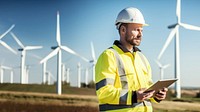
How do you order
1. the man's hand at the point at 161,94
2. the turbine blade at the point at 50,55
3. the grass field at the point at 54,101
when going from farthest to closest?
the turbine blade at the point at 50,55, the grass field at the point at 54,101, the man's hand at the point at 161,94

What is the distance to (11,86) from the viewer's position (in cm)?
2969

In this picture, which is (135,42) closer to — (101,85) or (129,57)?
(129,57)

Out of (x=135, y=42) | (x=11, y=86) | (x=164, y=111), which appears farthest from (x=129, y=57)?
(x=11, y=86)

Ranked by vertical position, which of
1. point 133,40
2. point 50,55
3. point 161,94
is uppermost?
point 50,55

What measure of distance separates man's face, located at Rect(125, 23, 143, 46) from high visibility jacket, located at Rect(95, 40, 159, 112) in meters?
0.06

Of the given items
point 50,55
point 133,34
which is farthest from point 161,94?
point 50,55

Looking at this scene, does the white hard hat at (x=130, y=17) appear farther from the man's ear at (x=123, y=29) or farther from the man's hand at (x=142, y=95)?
the man's hand at (x=142, y=95)

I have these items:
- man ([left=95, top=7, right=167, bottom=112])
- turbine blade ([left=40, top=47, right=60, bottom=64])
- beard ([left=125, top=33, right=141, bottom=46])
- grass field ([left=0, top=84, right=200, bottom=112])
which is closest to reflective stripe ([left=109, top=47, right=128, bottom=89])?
man ([left=95, top=7, right=167, bottom=112])

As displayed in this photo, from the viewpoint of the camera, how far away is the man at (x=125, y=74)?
195 cm

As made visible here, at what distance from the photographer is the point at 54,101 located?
19.8 m

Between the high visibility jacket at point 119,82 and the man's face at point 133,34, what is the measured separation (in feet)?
0.21

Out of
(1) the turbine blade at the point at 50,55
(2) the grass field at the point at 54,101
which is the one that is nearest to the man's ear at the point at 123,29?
(2) the grass field at the point at 54,101

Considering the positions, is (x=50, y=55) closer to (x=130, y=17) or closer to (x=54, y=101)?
(x=54, y=101)

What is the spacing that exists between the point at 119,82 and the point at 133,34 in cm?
25
